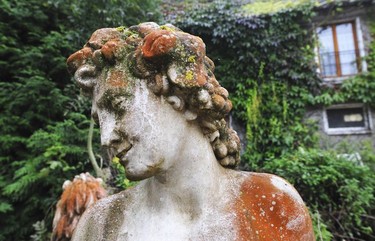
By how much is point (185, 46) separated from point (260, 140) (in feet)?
22.2

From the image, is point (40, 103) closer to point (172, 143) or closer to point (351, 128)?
point (172, 143)

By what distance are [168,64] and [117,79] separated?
0.14m

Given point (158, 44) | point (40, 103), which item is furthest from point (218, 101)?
point (40, 103)

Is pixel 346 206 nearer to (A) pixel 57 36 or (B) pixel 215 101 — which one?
(B) pixel 215 101

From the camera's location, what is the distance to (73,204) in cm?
193

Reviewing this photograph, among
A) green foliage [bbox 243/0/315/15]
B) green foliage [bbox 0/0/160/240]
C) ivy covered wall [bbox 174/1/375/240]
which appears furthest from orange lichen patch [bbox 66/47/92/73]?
green foliage [bbox 243/0/315/15]

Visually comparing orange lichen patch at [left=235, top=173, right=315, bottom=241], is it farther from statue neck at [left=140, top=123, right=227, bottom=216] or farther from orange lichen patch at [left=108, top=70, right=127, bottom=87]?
orange lichen patch at [left=108, top=70, right=127, bottom=87]

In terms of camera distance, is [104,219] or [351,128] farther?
[351,128]

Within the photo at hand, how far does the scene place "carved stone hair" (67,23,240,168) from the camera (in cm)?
85

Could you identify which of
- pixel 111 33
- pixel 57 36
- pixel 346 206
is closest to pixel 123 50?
pixel 111 33

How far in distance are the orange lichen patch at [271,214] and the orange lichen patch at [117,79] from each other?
1.60 feet

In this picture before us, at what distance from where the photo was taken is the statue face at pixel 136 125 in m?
0.88

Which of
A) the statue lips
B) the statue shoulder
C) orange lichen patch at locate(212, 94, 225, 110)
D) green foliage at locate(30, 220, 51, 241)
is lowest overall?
green foliage at locate(30, 220, 51, 241)

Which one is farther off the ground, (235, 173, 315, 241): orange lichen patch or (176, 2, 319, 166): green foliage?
(176, 2, 319, 166): green foliage
